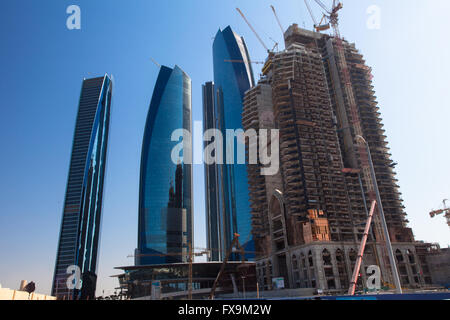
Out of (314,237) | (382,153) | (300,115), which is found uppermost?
(300,115)

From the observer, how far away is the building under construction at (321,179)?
364 feet

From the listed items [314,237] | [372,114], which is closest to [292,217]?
[314,237]

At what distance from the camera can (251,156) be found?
154625 millimetres

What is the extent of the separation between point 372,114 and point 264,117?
5212 centimetres

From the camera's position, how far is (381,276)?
114 m

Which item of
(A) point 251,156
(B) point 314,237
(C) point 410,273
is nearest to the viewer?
(B) point 314,237

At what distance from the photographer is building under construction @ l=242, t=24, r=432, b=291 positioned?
111 meters

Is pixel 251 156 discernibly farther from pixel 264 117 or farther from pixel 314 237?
pixel 314 237

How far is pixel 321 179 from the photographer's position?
129250 mm

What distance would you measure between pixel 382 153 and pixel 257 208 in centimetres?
6325
